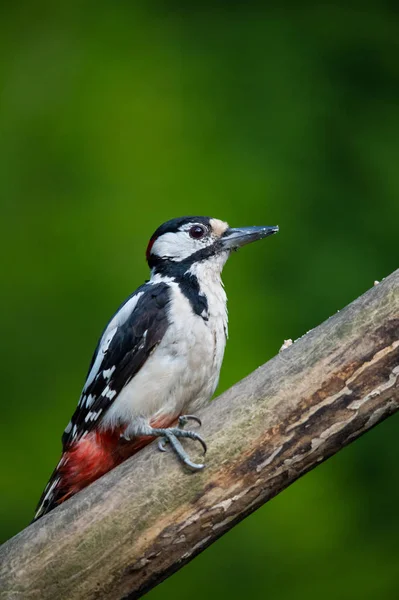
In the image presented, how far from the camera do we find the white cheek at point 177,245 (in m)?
2.42

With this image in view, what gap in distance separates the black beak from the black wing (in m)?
0.24

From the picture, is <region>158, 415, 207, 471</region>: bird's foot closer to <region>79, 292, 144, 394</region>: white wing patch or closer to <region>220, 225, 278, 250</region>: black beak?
<region>79, 292, 144, 394</region>: white wing patch

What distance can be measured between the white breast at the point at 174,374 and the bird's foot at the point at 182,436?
241 mm

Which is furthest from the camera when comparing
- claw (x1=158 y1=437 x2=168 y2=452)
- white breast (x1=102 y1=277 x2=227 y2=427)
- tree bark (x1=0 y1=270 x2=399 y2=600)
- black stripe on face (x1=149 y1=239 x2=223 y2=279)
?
black stripe on face (x1=149 y1=239 x2=223 y2=279)

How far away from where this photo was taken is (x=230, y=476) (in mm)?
1771

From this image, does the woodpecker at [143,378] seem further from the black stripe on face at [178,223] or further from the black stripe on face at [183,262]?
the black stripe on face at [178,223]

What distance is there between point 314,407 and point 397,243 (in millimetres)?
1848

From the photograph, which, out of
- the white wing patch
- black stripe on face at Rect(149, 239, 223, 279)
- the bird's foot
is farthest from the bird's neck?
the bird's foot

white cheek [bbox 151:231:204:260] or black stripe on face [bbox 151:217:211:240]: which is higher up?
black stripe on face [bbox 151:217:211:240]

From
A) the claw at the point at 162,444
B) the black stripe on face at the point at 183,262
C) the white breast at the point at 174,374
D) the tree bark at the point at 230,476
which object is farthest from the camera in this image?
the black stripe on face at the point at 183,262

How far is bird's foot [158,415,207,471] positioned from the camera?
180cm

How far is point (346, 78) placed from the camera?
12.4 feet

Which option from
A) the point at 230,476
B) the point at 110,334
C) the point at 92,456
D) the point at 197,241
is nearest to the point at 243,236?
the point at 197,241

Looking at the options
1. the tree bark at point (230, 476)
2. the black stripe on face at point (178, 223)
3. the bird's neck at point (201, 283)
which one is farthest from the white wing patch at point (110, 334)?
the tree bark at point (230, 476)
